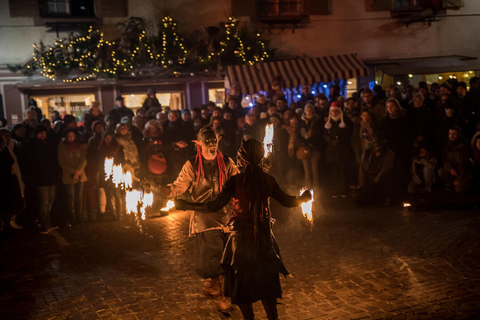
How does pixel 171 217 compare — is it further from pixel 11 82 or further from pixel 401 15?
pixel 401 15

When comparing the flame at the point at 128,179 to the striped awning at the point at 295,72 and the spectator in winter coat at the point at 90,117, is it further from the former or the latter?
the striped awning at the point at 295,72

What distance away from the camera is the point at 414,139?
38.8ft

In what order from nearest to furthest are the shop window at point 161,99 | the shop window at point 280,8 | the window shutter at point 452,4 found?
the shop window at point 161,99 < the shop window at point 280,8 < the window shutter at point 452,4

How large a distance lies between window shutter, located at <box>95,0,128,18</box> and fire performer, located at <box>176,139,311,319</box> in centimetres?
1407

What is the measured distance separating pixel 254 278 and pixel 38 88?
14355 millimetres

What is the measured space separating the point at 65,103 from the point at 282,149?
8.68 m

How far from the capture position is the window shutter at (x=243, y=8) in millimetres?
18203

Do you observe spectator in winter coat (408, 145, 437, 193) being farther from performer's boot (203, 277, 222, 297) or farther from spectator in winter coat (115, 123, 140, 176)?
performer's boot (203, 277, 222, 297)

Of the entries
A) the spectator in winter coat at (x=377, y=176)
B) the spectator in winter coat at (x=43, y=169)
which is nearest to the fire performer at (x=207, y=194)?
the spectator in winter coat at (x=43, y=169)

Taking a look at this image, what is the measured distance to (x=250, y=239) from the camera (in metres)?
4.81

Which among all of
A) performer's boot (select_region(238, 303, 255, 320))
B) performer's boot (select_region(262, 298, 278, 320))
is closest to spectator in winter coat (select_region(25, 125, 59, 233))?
performer's boot (select_region(238, 303, 255, 320))

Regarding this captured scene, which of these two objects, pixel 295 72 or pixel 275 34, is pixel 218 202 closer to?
pixel 295 72

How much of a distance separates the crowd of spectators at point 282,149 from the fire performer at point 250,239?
520 centimetres

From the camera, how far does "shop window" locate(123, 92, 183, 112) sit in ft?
58.6
